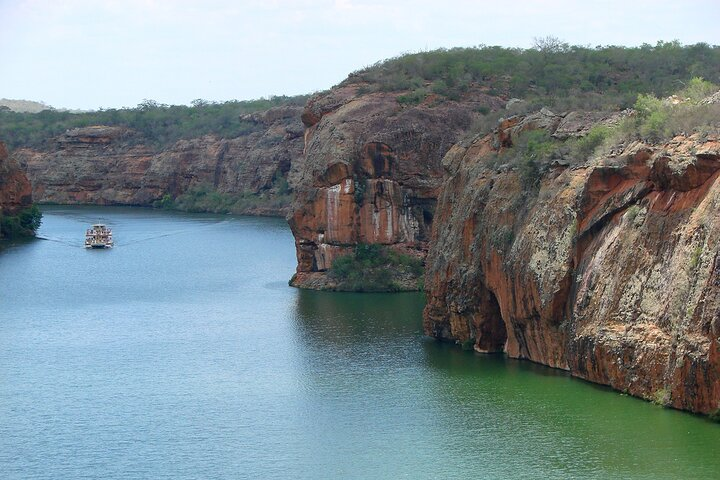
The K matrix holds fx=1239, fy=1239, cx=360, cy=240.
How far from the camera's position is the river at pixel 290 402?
99.5 feet

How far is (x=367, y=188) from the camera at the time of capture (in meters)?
65.0

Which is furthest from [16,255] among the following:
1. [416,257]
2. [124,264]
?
[416,257]

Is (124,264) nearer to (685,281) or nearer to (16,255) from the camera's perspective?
(16,255)

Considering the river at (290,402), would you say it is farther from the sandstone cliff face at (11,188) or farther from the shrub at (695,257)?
the sandstone cliff face at (11,188)

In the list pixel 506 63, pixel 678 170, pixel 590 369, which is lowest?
pixel 590 369

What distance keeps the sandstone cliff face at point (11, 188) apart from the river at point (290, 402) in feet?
118

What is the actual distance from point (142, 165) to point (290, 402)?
109m

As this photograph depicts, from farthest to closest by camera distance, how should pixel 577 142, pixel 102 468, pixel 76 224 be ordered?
pixel 76 224 → pixel 577 142 → pixel 102 468

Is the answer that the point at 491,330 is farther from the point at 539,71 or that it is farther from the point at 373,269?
the point at 539,71

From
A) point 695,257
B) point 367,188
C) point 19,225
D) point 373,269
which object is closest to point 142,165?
point 19,225

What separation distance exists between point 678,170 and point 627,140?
461 cm

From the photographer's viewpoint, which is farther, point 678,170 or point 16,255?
point 16,255

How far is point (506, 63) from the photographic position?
8150 centimetres

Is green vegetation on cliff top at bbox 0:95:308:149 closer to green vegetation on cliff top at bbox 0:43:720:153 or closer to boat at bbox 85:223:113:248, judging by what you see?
boat at bbox 85:223:113:248
